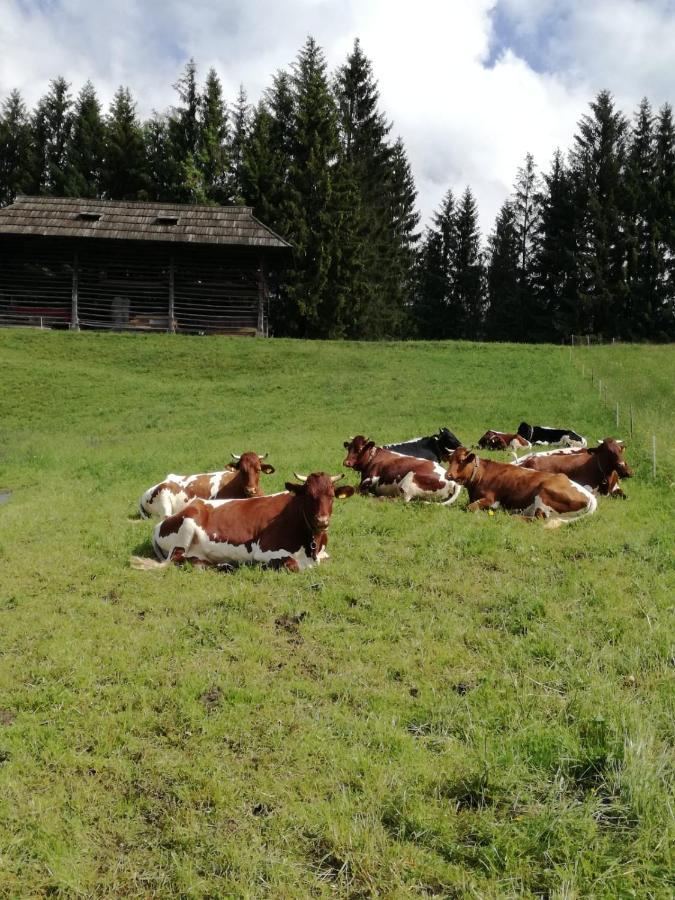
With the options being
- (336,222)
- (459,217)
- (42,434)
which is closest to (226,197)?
(336,222)

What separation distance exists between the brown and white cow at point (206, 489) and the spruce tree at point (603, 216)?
4440 cm

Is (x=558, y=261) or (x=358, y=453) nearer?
(x=358, y=453)

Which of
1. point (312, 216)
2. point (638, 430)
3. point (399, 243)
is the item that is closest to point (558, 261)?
point (399, 243)

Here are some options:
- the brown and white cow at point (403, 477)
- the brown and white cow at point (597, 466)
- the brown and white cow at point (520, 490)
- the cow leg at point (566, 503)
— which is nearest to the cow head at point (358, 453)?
the brown and white cow at point (403, 477)

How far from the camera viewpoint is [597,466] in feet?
29.9

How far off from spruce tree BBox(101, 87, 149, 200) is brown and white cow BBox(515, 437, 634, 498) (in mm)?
46620

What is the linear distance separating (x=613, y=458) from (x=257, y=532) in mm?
5173

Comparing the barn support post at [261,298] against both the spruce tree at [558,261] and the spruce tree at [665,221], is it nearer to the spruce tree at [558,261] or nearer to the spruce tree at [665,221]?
the spruce tree at [558,261]

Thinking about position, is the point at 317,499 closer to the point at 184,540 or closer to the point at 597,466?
the point at 184,540

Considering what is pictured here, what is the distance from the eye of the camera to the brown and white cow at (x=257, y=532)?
6.39 meters

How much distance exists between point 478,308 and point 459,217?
828cm

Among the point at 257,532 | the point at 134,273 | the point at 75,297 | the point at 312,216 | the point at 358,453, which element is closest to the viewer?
the point at 257,532

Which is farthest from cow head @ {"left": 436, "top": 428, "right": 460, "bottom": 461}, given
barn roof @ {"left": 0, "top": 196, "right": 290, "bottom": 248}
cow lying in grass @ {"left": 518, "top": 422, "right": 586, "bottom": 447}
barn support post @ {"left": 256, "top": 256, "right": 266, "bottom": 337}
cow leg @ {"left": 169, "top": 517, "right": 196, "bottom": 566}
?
barn support post @ {"left": 256, "top": 256, "right": 266, "bottom": 337}

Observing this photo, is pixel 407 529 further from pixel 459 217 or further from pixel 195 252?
pixel 459 217
